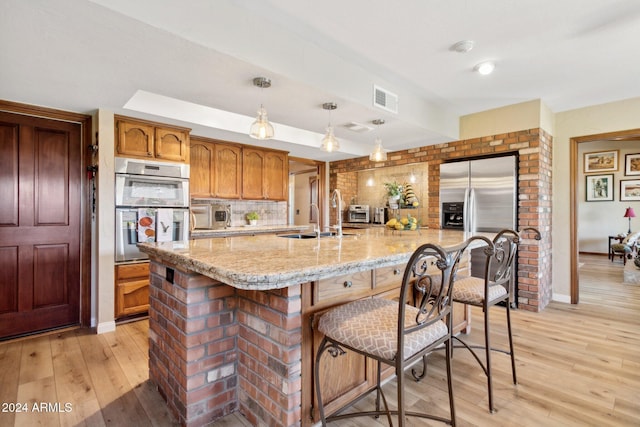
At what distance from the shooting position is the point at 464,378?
2.09 metres

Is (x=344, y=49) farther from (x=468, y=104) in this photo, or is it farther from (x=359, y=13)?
(x=468, y=104)

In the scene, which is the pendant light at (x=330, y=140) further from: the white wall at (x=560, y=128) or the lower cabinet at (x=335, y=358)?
the white wall at (x=560, y=128)

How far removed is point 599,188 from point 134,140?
9.14 metres

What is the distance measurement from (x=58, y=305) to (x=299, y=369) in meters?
2.86

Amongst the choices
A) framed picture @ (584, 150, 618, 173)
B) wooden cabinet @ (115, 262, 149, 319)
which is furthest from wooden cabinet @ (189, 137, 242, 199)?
framed picture @ (584, 150, 618, 173)

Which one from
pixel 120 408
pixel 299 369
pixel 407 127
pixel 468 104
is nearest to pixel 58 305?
pixel 120 408

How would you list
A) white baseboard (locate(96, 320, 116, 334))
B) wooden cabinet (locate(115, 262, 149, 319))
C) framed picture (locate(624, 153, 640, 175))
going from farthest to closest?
framed picture (locate(624, 153, 640, 175)) → wooden cabinet (locate(115, 262, 149, 319)) → white baseboard (locate(96, 320, 116, 334))

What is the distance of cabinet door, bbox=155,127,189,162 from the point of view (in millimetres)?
3314

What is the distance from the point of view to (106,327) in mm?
2920

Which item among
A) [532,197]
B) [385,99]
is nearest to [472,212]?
[532,197]

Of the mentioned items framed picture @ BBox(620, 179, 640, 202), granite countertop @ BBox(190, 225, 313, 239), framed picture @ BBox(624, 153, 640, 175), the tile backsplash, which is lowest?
granite countertop @ BBox(190, 225, 313, 239)

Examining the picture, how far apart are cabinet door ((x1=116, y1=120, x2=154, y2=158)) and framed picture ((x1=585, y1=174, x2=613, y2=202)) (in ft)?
29.2

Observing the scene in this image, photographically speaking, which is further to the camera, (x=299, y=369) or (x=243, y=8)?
(x=243, y=8)

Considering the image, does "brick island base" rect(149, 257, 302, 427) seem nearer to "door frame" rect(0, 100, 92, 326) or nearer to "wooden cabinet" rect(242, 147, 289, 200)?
"door frame" rect(0, 100, 92, 326)
